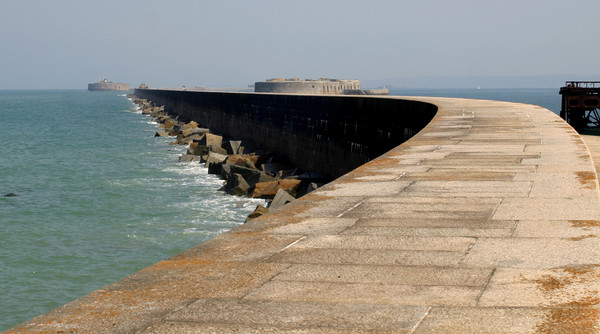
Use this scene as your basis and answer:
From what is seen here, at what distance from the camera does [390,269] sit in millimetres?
3623

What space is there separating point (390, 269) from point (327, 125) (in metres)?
18.0

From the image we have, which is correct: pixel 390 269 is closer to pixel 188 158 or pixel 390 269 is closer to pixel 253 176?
pixel 253 176

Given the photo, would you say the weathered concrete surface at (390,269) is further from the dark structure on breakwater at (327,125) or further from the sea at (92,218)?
the dark structure on breakwater at (327,125)

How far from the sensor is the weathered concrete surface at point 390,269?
114 inches

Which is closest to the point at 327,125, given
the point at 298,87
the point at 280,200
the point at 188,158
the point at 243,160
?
the point at 243,160

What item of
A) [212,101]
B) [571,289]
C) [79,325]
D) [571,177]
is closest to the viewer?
[79,325]

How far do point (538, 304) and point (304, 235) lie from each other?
5.47ft

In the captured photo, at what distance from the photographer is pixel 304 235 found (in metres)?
4.37

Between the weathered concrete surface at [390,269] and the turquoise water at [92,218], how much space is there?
5889 mm

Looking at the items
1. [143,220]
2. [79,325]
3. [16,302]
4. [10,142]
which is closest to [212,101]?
[10,142]

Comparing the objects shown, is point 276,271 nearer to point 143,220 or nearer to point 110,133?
point 143,220

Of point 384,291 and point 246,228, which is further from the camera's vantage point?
point 246,228

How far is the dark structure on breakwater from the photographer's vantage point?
54.4ft

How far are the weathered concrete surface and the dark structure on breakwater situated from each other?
31.6ft
